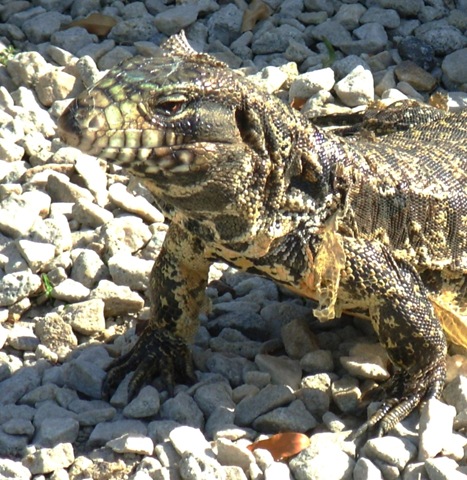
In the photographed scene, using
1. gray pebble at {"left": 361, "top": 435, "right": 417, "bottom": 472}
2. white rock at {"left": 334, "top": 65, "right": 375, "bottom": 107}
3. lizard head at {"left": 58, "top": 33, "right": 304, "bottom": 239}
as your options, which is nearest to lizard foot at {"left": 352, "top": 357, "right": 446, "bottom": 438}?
gray pebble at {"left": 361, "top": 435, "right": 417, "bottom": 472}

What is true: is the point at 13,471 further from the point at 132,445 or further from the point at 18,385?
the point at 18,385

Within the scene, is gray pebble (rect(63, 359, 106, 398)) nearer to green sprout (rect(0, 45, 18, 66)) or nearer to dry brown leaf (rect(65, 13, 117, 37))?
green sprout (rect(0, 45, 18, 66))

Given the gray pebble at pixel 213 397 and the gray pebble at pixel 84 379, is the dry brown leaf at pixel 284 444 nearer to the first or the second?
the gray pebble at pixel 213 397

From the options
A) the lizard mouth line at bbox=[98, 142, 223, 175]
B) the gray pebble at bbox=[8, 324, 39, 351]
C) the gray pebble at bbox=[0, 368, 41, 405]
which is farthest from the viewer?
the gray pebble at bbox=[8, 324, 39, 351]

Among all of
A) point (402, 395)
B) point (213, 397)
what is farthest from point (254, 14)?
point (402, 395)

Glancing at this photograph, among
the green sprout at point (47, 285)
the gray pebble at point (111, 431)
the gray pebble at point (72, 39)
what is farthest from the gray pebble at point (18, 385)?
the gray pebble at point (72, 39)

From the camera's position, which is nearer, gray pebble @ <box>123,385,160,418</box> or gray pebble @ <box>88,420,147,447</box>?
gray pebble @ <box>88,420,147,447</box>
